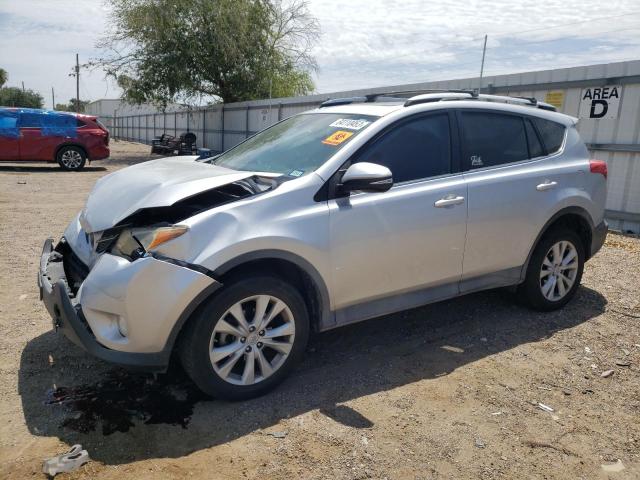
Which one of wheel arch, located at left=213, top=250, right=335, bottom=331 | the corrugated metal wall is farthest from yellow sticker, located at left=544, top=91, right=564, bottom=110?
wheel arch, located at left=213, top=250, right=335, bottom=331

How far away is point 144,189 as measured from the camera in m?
3.15

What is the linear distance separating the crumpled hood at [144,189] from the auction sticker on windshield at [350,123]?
2.24 feet

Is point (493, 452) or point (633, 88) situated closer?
point (493, 452)

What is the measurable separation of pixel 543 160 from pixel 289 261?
250 centimetres

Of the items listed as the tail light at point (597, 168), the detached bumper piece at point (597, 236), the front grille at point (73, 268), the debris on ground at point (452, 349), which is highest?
the tail light at point (597, 168)

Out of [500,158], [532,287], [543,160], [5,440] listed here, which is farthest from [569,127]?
[5,440]

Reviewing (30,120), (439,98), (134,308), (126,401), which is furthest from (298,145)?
(30,120)

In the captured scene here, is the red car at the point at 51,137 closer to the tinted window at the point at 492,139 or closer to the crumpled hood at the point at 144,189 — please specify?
the crumpled hood at the point at 144,189

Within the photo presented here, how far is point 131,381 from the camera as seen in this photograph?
3258mm

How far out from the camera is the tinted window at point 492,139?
12.9ft

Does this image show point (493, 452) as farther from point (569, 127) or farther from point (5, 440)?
point (569, 127)

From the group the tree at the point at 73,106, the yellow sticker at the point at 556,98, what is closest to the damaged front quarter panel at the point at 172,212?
the yellow sticker at the point at 556,98

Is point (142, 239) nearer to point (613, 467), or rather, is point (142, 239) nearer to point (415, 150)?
point (415, 150)

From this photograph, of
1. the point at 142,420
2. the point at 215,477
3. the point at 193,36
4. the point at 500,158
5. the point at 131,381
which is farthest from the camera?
the point at 193,36
